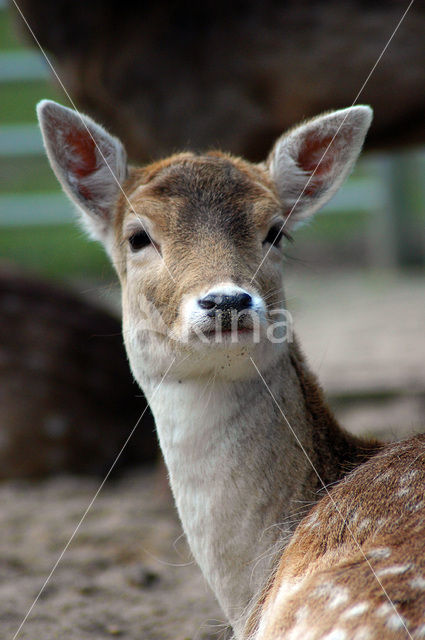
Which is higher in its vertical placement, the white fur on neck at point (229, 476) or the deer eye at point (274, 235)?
the deer eye at point (274, 235)

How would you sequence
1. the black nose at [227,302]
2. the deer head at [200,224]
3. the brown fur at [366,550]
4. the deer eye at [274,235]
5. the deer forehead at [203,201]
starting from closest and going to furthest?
the brown fur at [366,550]
the black nose at [227,302]
the deer head at [200,224]
the deer forehead at [203,201]
the deer eye at [274,235]

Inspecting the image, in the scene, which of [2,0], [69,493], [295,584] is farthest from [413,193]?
[295,584]

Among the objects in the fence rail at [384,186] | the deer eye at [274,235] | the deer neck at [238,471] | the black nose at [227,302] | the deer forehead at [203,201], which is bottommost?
the fence rail at [384,186]

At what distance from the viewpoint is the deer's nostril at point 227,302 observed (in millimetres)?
2465

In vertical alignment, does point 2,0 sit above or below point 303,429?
above

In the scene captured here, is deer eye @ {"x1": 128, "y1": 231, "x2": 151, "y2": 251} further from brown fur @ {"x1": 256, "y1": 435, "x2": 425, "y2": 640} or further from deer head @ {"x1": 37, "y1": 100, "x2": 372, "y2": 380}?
brown fur @ {"x1": 256, "y1": 435, "x2": 425, "y2": 640}

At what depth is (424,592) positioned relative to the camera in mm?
2092

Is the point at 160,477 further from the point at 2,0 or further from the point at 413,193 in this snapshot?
the point at 413,193

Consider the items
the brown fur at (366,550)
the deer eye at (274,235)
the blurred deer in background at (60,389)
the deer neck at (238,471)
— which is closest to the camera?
the brown fur at (366,550)

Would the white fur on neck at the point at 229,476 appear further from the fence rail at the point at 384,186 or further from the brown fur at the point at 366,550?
the fence rail at the point at 384,186

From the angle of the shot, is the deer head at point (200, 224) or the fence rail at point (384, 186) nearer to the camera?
the deer head at point (200, 224)

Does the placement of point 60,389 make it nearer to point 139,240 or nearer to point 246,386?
point 139,240

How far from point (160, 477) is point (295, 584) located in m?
2.67

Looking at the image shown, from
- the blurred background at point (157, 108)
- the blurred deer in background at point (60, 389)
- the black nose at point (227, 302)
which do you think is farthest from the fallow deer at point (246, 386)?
the blurred deer in background at point (60, 389)
